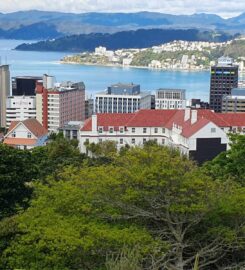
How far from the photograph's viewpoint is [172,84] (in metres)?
44.1

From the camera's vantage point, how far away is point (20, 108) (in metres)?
22.8

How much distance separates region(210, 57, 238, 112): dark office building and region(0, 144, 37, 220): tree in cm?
2181

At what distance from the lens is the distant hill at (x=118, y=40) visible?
74.9m

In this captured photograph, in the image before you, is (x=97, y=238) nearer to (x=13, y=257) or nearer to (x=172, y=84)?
(x=13, y=257)

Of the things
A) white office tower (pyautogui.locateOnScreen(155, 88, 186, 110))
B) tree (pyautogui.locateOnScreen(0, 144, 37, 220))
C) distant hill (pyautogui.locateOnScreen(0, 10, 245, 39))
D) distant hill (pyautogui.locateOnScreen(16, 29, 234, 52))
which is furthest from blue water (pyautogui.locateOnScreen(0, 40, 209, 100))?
distant hill (pyautogui.locateOnScreen(0, 10, 245, 39))

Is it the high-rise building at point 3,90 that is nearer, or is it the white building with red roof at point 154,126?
the white building with red roof at point 154,126

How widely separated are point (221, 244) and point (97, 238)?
0.83 metres

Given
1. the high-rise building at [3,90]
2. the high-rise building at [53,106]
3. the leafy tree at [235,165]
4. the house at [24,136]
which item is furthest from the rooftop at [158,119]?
the high-rise building at [3,90]

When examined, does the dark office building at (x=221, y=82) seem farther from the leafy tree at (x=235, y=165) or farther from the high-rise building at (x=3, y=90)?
the leafy tree at (x=235, y=165)

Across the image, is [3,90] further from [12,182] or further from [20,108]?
[12,182]

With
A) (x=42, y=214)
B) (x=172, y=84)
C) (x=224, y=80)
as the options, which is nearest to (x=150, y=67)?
(x=172, y=84)

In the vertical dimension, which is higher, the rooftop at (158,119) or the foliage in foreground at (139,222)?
the foliage in foreground at (139,222)

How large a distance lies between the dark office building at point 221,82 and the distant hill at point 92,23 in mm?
72031

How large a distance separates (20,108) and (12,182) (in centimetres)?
1677
